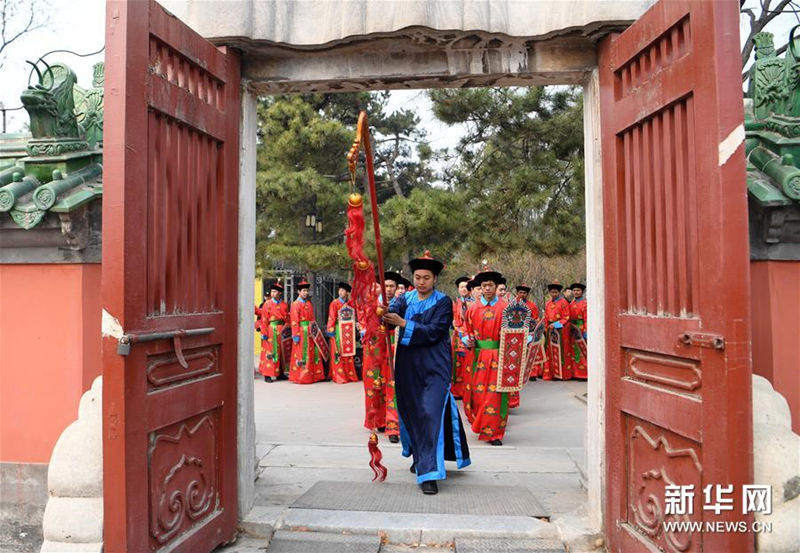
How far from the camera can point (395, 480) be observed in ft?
17.1

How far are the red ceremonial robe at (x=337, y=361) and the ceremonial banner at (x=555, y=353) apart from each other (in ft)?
13.4

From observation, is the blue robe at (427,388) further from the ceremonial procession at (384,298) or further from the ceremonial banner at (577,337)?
the ceremonial banner at (577,337)

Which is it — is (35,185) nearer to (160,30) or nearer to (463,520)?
(160,30)

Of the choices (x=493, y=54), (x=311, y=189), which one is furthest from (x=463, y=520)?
(x=311, y=189)

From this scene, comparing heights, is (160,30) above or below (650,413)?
above

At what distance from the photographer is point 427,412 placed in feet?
16.2

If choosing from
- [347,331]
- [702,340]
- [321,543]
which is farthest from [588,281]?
[347,331]

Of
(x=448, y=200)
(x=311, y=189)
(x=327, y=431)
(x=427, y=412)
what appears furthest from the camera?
(x=311, y=189)

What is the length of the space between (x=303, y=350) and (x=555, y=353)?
519 centimetres

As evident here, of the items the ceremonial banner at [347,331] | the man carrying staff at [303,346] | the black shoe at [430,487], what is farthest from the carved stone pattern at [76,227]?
the man carrying staff at [303,346]

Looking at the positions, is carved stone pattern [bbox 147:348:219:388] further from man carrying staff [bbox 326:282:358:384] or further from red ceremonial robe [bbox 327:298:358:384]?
red ceremonial robe [bbox 327:298:358:384]

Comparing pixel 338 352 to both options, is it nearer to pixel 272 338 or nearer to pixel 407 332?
pixel 272 338

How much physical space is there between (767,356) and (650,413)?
0.92m

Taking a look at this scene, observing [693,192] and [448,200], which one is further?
[448,200]
